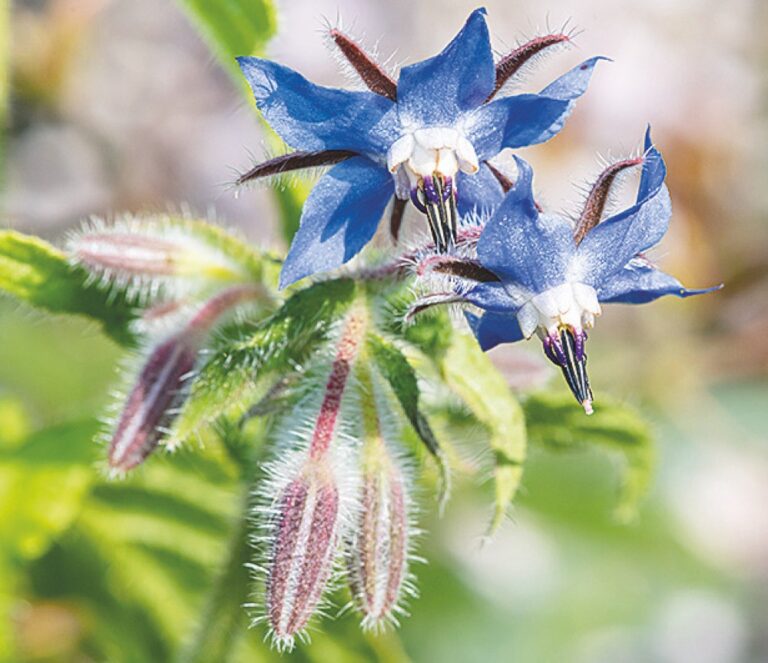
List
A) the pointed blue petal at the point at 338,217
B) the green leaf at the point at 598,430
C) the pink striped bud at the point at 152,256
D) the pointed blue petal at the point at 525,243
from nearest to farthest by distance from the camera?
the pointed blue petal at the point at 525,243
the pointed blue petal at the point at 338,217
the pink striped bud at the point at 152,256
the green leaf at the point at 598,430

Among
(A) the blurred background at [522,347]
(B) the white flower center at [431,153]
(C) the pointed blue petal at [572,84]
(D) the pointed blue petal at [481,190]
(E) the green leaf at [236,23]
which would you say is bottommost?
(A) the blurred background at [522,347]

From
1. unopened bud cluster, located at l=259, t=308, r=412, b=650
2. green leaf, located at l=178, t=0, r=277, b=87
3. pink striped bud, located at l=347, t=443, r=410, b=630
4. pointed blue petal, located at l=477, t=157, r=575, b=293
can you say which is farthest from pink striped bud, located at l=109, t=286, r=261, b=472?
pointed blue petal, located at l=477, t=157, r=575, b=293

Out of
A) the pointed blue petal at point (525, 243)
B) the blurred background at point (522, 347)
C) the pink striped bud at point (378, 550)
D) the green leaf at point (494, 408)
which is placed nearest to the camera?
the pointed blue petal at point (525, 243)

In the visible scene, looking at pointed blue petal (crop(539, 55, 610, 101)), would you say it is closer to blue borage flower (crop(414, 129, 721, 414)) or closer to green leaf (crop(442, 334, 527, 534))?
blue borage flower (crop(414, 129, 721, 414))

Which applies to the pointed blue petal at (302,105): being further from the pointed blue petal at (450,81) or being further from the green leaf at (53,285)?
the green leaf at (53,285)

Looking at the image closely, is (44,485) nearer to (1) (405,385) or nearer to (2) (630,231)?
(1) (405,385)

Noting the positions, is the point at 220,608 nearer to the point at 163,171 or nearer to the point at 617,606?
the point at 617,606

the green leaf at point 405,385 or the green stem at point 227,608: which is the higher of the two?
the green leaf at point 405,385

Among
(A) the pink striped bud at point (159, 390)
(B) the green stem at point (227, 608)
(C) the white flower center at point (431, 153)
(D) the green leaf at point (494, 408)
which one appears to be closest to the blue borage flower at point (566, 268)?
(C) the white flower center at point (431, 153)
